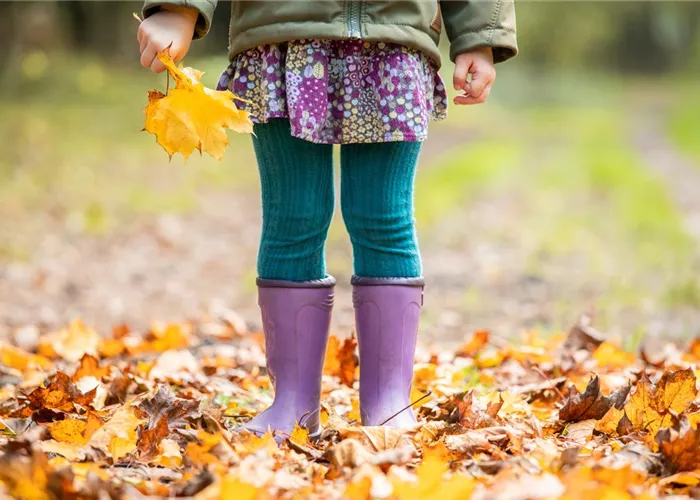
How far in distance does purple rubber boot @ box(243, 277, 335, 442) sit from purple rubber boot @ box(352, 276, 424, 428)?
0.09 metres

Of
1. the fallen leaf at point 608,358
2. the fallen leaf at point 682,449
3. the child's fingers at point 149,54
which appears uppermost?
the child's fingers at point 149,54

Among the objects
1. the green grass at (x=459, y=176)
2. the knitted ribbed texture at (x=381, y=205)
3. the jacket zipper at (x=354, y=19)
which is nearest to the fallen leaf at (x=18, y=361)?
the knitted ribbed texture at (x=381, y=205)

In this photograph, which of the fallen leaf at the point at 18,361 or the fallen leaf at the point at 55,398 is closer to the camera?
the fallen leaf at the point at 55,398

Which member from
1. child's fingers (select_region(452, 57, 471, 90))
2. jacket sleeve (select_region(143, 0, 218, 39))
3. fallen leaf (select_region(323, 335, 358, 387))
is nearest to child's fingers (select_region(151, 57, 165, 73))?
jacket sleeve (select_region(143, 0, 218, 39))

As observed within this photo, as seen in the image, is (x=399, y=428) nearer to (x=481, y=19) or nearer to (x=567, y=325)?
(x=481, y=19)

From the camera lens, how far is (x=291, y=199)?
1806mm

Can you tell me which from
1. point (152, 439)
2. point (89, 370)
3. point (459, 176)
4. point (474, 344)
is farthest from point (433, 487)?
point (459, 176)

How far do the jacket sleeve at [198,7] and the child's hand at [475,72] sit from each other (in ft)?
1.68

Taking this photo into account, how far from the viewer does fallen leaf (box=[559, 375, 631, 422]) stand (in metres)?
1.85

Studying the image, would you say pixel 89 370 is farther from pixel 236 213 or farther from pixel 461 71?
pixel 236 213

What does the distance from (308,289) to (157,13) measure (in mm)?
608

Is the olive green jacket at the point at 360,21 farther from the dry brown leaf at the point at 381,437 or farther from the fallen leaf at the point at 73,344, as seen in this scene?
the fallen leaf at the point at 73,344

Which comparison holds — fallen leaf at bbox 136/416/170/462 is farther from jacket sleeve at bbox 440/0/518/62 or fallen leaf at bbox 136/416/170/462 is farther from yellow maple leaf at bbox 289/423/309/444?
jacket sleeve at bbox 440/0/518/62

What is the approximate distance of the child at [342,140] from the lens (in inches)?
67.6
